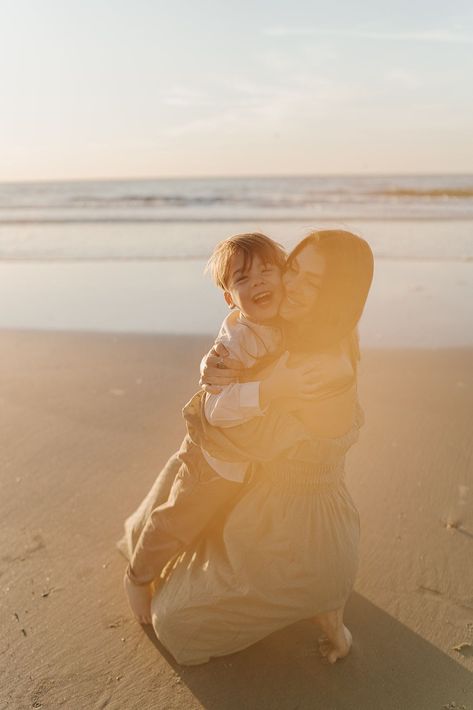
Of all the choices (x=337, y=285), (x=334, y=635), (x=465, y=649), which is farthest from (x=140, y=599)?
(x=337, y=285)

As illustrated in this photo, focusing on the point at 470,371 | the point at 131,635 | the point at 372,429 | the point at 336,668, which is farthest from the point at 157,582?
the point at 470,371

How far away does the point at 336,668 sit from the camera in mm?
2957

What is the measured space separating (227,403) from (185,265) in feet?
29.2

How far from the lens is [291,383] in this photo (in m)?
2.63

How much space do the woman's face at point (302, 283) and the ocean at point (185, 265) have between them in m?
0.15

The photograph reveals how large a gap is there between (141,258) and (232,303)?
953 cm

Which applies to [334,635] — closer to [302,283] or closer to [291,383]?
[291,383]

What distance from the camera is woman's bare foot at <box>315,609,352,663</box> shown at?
2.98 metres

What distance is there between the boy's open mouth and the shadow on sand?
142 cm

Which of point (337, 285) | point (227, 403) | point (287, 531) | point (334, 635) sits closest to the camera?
point (337, 285)

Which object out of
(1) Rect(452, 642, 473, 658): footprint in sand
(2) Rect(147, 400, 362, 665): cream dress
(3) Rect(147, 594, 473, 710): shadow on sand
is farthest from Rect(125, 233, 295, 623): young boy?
(1) Rect(452, 642, 473, 658): footprint in sand

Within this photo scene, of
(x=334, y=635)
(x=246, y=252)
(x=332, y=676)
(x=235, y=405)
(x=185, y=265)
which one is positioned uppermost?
(x=246, y=252)

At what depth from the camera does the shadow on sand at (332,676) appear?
2787 millimetres

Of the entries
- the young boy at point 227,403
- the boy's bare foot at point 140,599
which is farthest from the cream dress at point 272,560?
the boy's bare foot at point 140,599
